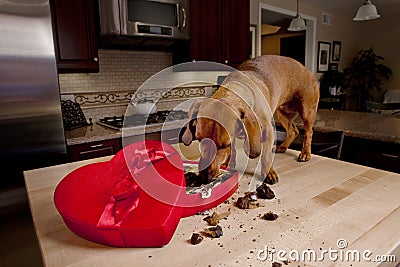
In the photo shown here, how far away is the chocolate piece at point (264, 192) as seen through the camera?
0.76m

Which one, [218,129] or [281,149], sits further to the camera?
[281,149]

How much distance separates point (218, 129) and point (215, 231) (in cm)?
22

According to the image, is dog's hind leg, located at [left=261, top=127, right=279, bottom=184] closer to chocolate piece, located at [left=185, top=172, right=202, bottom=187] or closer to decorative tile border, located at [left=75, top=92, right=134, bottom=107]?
chocolate piece, located at [left=185, top=172, right=202, bottom=187]

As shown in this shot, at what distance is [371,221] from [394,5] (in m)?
6.64

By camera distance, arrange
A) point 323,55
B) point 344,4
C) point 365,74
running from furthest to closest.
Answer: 1. point 365,74
2. point 323,55
3. point 344,4

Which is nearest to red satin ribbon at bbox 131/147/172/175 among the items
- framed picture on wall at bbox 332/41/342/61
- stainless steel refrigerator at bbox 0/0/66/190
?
stainless steel refrigerator at bbox 0/0/66/190

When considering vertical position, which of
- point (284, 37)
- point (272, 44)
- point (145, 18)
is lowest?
point (145, 18)

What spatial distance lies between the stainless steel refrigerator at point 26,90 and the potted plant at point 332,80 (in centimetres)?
548

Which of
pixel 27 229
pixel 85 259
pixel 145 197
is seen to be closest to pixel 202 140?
pixel 145 197

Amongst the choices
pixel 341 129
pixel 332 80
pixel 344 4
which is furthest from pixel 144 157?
pixel 332 80

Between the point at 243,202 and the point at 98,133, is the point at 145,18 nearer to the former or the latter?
the point at 98,133

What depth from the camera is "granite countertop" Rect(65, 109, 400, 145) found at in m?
1.72

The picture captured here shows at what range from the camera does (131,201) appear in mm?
584

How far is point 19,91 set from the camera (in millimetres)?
1597
